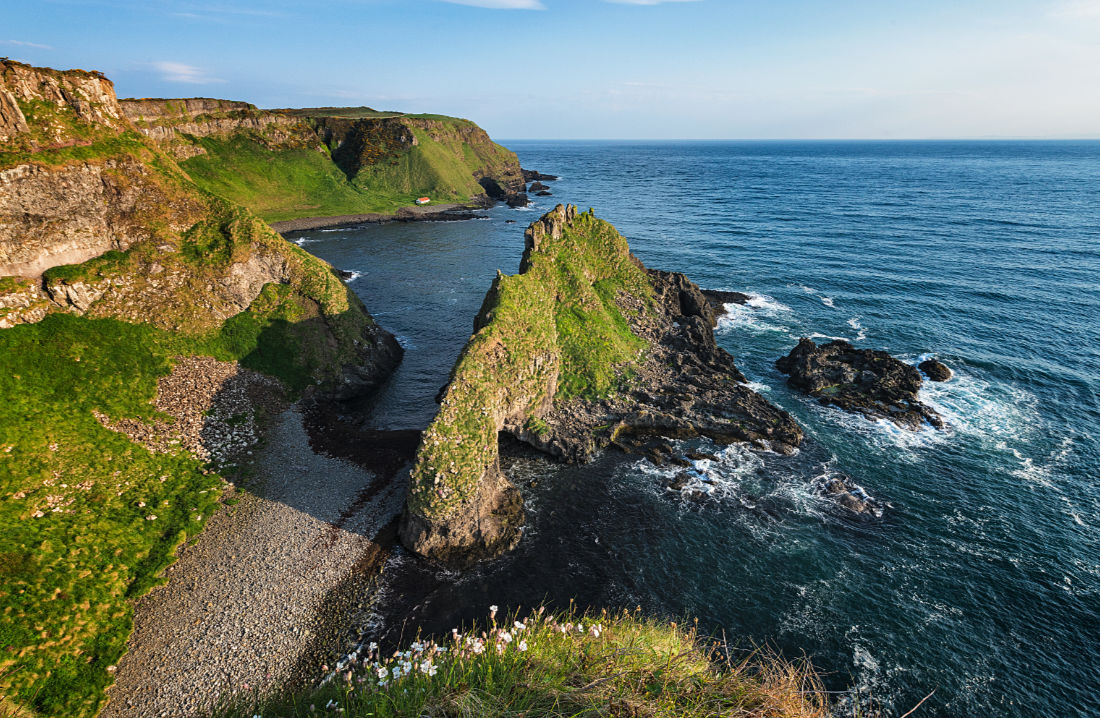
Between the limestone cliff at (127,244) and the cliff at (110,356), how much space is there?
0.46 ft

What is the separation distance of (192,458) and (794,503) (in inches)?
1680

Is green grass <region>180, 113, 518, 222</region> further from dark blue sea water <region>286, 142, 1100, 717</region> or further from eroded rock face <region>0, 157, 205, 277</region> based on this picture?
eroded rock face <region>0, 157, 205, 277</region>

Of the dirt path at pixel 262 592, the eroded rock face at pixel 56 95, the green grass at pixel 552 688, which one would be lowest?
the dirt path at pixel 262 592

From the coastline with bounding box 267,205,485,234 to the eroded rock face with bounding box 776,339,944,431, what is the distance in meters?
97.2

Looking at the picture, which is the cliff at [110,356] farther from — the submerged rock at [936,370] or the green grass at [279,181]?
the green grass at [279,181]

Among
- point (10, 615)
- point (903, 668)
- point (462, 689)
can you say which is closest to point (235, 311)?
point (10, 615)

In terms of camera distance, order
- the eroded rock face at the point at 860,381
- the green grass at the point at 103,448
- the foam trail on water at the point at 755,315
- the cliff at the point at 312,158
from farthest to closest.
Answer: the cliff at the point at 312,158 < the foam trail on water at the point at 755,315 < the eroded rock face at the point at 860,381 < the green grass at the point at 103,448

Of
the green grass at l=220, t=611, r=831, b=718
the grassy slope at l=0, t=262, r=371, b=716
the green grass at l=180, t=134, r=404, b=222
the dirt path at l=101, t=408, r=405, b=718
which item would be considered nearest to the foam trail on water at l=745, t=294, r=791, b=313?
the dirt path at l=101, t=408, r=405, b=718

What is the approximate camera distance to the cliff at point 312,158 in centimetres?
10606

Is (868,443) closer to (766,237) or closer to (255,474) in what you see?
(255,474)

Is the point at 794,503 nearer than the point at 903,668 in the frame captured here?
No

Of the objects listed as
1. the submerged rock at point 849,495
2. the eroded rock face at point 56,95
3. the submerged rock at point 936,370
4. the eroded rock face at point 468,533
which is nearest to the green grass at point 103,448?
the eroded rock face at point 56,95

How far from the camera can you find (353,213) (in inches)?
4663

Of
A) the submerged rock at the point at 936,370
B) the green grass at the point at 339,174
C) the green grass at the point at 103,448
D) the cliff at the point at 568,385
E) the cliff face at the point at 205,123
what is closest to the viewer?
the green grass at the point at 103,448
